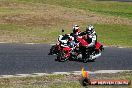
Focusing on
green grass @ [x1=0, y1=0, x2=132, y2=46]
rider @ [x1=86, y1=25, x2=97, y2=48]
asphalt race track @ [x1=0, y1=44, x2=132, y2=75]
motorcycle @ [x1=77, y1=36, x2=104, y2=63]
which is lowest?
green grass @ [x1=0, y1=0, x2=132, y2=46]

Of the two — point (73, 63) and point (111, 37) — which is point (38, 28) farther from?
point (73, 63)

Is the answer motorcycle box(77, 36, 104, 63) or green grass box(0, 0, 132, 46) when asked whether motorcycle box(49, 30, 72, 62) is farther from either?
green grass box(0, 0, 132, 46)

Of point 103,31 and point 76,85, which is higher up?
point 76,85

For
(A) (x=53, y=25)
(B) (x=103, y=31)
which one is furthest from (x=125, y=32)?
(A) (x=53, y=25)

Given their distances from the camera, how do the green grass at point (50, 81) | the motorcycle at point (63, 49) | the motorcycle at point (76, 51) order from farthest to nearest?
the motorcycle at point (76, 51), the motorcycle at point (63, 49), the green grass at point (50, 81)

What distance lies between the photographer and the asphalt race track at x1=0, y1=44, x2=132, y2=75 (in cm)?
2139

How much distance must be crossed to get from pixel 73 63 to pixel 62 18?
67.9 ft

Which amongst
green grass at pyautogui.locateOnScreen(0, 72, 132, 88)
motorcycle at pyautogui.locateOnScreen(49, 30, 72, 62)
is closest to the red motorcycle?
motorcycle at pyautogui.locateOnScreen(49, 30, 72, 62)

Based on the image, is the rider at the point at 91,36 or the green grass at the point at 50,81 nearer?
the green grass at the point at 50,81

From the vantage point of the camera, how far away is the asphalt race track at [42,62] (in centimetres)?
2139

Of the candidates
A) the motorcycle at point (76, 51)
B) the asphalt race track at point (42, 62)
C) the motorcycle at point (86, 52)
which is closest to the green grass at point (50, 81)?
the asphalt race track at point (42, 62)

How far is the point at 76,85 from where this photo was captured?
16.5 meters

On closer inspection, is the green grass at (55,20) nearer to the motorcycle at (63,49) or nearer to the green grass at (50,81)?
the motorcycle at (63,49)

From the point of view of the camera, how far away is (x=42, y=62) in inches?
904
